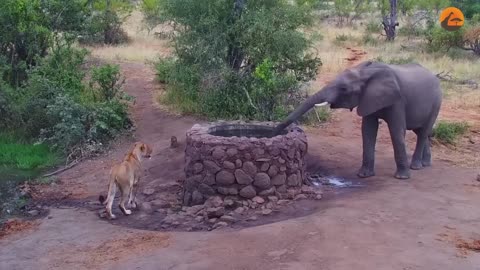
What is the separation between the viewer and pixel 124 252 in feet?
26.8

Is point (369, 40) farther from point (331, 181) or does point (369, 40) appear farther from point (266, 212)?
point (266, 212)

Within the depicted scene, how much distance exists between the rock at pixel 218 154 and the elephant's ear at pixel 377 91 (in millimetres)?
2163

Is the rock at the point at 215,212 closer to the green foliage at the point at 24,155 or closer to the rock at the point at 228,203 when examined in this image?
the rock at the point at 228,203

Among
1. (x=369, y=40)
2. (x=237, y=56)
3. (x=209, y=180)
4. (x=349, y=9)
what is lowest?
(x=369, y=40)

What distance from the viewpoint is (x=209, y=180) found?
9.81 meters

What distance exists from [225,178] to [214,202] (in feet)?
1.19

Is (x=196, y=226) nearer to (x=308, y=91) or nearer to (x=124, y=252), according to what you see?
(x=124, y=252)

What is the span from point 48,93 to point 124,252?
7159 millimetres

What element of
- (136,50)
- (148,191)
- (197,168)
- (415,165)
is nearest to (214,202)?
(197,168)

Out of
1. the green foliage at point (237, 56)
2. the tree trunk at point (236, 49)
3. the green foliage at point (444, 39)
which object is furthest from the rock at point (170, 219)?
the green foliage at point (444, 39)

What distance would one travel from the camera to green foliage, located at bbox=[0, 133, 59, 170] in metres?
12.8

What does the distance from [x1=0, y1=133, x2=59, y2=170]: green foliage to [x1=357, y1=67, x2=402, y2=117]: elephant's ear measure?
234 inches

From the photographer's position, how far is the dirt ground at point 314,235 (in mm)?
7438

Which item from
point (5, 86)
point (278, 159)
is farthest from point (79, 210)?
point (5, 86)
